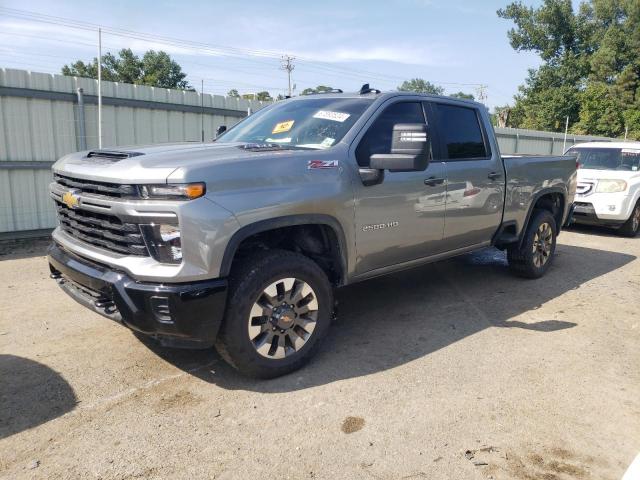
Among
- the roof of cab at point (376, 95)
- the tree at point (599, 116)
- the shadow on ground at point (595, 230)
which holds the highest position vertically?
the tree at point (599, 116)

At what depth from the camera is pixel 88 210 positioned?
3.30 metres

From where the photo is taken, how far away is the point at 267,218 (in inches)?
128

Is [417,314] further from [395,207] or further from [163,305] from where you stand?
[163,305]

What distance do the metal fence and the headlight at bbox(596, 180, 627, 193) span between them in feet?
25.9

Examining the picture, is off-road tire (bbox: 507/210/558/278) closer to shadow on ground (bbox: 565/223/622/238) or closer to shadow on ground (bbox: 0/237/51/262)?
shadow on ground (bbox: 565/223/622/238)

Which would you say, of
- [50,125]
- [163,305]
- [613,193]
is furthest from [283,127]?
[613,193]

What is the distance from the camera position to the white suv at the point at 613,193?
916 cm

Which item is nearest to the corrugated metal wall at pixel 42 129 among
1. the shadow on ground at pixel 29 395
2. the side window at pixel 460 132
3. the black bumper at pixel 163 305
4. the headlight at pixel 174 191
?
the shadow on ground at pixel 29 395

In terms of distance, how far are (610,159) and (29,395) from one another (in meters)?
10.5

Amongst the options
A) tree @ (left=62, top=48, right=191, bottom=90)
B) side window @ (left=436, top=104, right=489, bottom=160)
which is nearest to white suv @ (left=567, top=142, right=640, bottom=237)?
side window @ (left=436, top=104, right=489, bottom=160)

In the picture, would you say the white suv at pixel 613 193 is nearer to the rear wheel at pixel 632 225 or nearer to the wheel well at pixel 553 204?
the rear wheel at pixel 632 225

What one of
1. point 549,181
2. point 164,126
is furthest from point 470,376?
point 164,126

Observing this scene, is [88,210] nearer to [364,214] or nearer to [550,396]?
→ [364,214]

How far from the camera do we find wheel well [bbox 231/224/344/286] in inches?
141
